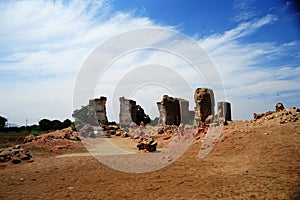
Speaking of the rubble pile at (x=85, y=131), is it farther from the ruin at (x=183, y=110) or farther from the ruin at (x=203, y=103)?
the ruin at (x=183, y=110)

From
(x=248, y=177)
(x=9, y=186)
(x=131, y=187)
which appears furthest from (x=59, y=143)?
(x=248, y=177)

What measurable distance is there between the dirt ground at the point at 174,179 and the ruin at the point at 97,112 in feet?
63.8

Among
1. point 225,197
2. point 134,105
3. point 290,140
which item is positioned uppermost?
point 134,105

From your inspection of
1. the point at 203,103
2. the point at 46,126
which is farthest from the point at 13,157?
the point at 46,126

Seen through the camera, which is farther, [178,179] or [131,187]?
[178,179]

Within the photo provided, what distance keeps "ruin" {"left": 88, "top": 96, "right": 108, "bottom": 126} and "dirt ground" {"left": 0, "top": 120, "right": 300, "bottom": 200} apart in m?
19.4

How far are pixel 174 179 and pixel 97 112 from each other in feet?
74.4

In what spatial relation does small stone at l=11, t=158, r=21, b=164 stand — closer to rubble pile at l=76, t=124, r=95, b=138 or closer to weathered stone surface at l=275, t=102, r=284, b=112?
rubble pile at l=76, t=124, r=95, b=138

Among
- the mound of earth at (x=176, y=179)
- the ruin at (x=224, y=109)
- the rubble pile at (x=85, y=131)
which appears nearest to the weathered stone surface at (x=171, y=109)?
the ruin at (x=224, y=109)

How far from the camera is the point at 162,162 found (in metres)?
8.46

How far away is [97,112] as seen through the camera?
2778cm

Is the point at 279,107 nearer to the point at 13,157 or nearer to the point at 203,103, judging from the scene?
the point at 203,103

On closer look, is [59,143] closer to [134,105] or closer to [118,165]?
[118,165]

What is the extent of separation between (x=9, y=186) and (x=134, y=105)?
26.8 meters
